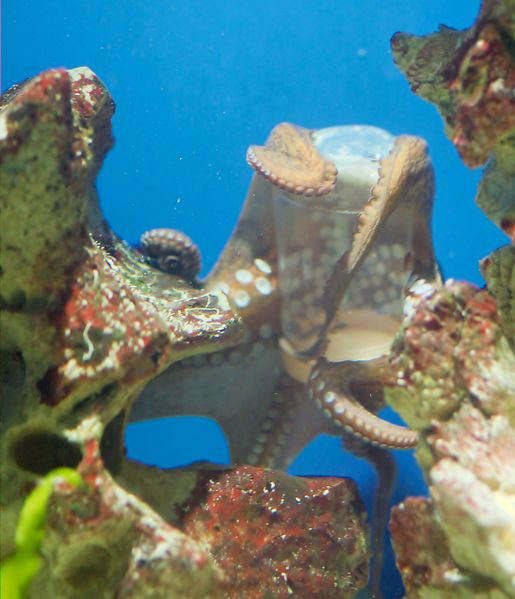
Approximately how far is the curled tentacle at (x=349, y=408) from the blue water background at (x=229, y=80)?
21.4ft

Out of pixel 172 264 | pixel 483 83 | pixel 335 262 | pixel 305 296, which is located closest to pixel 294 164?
pixel 335 262

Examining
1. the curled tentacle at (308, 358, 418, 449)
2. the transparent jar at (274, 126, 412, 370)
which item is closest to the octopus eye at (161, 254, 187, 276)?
the transparent jar at (274, 126, 412, 370)

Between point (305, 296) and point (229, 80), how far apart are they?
7380 mm

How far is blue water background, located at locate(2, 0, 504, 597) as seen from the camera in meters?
9.95

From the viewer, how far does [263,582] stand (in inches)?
97.5

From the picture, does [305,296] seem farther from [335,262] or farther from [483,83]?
[483,83]

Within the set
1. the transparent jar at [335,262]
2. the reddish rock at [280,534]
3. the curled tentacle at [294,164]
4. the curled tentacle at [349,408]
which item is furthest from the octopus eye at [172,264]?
the reddish rock at [280,534]

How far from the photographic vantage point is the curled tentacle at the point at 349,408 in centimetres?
318

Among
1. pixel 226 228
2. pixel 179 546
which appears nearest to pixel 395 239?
pixel 179 546

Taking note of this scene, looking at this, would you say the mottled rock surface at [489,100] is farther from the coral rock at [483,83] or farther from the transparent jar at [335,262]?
the transparent jar at [335,262]

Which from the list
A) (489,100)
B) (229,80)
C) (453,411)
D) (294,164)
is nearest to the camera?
(489,100)

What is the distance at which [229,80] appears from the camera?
1042cm

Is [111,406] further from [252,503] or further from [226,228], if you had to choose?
[226,228]

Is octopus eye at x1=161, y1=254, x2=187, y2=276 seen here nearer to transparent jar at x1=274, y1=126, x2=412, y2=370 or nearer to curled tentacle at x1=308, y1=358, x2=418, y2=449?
transparent jar at x1=274, y1=126, x2=412, y2=370
